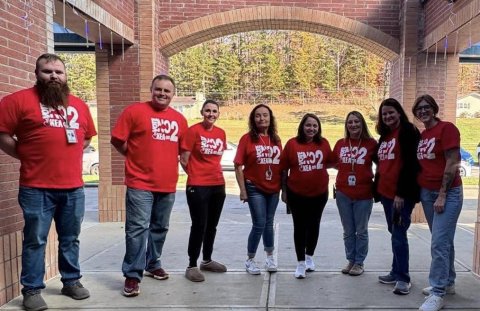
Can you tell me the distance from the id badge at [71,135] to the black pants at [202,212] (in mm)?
1168

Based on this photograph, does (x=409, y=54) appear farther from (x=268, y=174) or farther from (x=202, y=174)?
(x=202, y=174)

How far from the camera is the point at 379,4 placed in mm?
7391

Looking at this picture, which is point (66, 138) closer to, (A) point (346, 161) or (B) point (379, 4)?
(A) point (346, 161)

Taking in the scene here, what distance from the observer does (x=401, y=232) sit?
3.87 metres

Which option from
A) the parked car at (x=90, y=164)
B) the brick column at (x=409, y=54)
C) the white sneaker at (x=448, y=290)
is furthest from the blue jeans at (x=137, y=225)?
the parked car at (x=90, y=164)

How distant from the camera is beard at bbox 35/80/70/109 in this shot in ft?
11.3

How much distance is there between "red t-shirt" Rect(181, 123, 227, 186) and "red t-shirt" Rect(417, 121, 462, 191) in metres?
1.86

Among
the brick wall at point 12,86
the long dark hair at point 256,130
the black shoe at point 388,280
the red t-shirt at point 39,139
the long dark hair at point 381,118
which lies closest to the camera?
the red t-shirt at point 39,139

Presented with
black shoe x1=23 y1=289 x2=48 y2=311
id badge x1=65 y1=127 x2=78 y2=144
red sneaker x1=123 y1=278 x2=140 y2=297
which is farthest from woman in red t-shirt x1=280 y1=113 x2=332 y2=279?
black shoe x1=23 y1=289 x2=48 y2=311

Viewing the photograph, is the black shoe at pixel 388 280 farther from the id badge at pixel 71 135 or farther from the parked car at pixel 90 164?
the parked car at pixel 90 164

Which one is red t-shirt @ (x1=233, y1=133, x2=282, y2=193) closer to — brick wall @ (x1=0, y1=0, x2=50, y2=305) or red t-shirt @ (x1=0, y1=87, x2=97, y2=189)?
red t-shirt @ (x1=0, y1=87, x2=97, y2=189)

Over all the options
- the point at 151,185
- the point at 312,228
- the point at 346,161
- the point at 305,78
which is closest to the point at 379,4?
the point at 346,161

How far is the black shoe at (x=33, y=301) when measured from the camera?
11.6ft

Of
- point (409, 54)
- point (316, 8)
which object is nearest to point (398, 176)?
point (409, 54)
